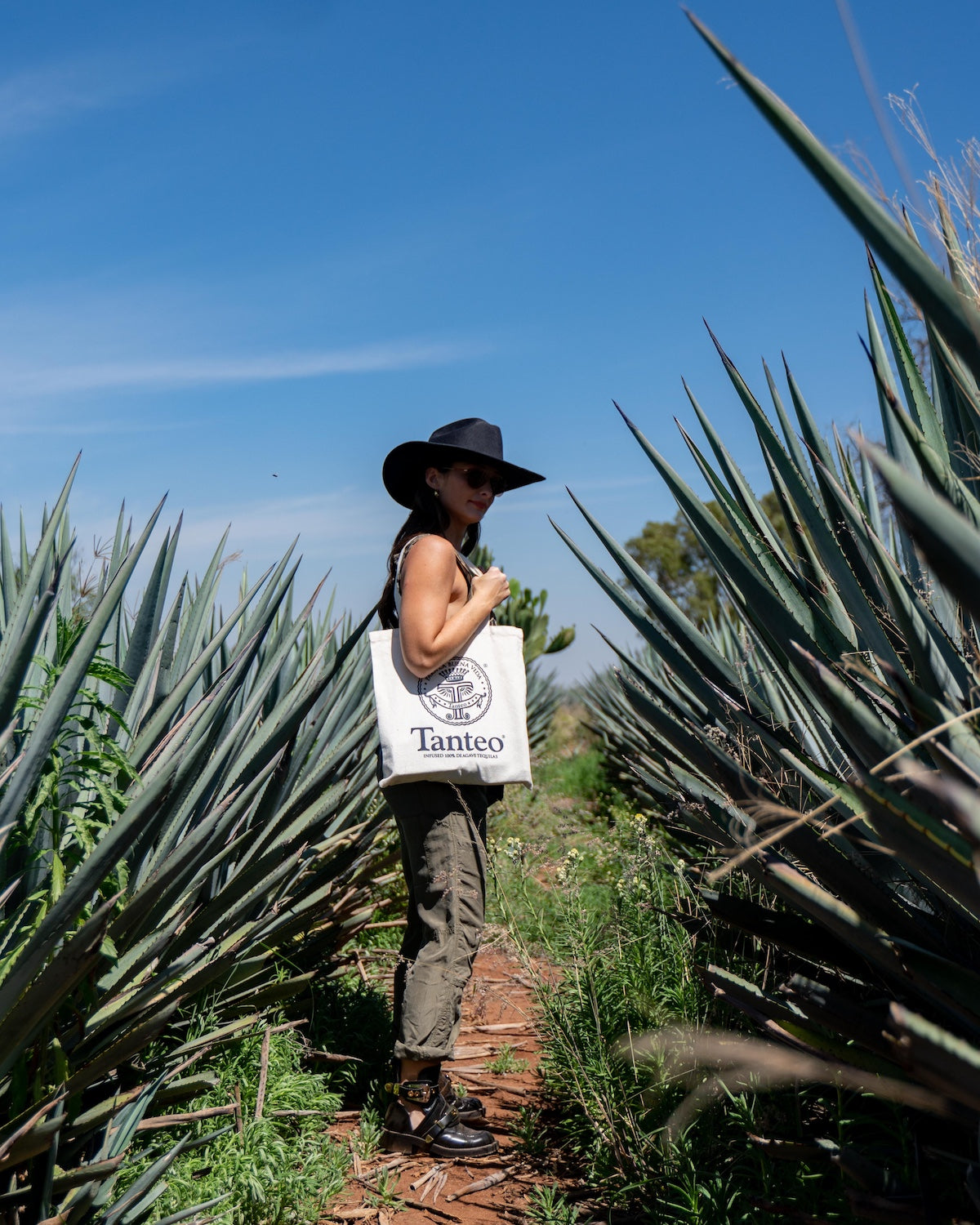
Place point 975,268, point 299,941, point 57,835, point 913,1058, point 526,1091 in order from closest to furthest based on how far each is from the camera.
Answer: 1. point 913,1058
2. point 975,268
3. point 57,835
4. point 526,1091
5. point 299,941

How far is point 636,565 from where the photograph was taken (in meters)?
1.95

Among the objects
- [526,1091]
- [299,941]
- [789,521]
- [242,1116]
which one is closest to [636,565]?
[789,521]

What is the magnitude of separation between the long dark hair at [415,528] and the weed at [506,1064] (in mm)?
1465

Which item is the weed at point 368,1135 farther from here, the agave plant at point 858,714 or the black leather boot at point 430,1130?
the agave plant at point 858,714

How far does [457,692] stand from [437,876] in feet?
1.60

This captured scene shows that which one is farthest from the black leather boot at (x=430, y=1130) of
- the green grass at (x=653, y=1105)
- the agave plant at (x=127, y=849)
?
the agave plant at (x=127, y=849)

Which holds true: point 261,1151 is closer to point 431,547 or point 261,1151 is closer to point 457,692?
point 457,692

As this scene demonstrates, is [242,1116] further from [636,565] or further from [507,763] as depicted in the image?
[636,565]

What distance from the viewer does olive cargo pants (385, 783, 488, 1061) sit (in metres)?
2.62

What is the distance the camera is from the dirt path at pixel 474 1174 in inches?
93.0

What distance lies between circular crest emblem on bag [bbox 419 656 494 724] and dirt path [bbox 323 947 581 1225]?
83 centimetres

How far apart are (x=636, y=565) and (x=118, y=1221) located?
1522 millimetres

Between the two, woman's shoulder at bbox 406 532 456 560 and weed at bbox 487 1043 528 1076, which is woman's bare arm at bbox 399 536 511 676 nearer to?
woman's shoulder at bbox 406 532 456 560

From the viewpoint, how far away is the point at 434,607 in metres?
2.59
